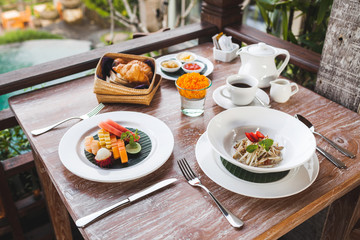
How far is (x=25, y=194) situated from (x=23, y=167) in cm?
52

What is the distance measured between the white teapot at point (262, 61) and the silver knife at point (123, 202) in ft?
2.21

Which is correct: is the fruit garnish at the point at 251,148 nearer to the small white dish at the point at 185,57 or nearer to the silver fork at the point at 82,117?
the silver fork at the point at 82,117

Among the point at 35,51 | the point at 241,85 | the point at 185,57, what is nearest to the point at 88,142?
the point at 241,85

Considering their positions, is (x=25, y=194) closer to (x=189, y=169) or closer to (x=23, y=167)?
(x=23, y=167)

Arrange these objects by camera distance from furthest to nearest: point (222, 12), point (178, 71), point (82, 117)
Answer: point (222, 12) < point (178, 71) < point (82, 117)

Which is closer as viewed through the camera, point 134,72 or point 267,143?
point 267,143

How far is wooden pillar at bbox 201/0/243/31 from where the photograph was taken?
6.29ft

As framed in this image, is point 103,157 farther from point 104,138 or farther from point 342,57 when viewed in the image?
point 342,57

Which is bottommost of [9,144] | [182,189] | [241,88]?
[9,144]

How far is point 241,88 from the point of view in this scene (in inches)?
49.6

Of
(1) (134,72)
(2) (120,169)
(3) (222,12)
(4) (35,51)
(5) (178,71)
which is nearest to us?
(2) (120,169)

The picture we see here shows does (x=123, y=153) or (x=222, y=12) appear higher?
(x=222, y=12)

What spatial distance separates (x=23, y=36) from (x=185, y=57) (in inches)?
263

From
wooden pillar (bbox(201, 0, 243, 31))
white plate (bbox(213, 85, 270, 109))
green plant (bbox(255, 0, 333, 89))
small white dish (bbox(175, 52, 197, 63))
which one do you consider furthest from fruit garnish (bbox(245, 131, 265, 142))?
green plant (bbox(255, 0, 333, 89))
